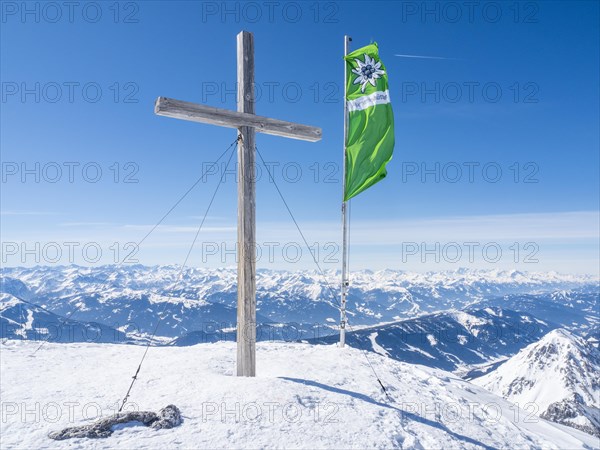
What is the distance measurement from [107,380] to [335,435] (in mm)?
7302

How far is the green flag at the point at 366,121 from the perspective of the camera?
15.5 m

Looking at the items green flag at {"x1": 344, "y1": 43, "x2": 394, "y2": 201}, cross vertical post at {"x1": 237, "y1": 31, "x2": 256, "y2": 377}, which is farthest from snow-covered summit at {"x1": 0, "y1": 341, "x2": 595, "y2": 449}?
green flag at {"x1": 344, "y1": 43, "x2": 394, "y2": 201}

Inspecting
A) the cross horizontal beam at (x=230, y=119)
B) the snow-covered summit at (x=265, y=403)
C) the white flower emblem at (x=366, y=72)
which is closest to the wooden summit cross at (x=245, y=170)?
the cross horizontal beam at (x=230, y=119)

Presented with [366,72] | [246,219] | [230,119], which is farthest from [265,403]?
[366,72]

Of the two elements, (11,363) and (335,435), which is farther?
(11,363)

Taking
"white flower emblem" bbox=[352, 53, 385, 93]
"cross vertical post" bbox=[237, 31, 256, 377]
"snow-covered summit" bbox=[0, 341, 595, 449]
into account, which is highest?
"white flower emblem" bbox=[352, 53, 385, 93]

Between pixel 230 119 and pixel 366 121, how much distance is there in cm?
625

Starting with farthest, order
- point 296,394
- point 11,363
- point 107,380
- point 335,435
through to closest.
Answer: point 11,363, point 107,380, point 296,394, point 335,435

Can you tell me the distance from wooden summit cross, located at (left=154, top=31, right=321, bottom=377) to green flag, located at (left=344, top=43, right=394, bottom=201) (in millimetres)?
4324

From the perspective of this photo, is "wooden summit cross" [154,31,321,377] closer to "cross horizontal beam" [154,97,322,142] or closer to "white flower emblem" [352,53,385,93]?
"cross horizontal beam" [154,97,322,142]

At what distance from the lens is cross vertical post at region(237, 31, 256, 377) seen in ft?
38.3

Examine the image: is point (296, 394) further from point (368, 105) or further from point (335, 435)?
point (368, 105)

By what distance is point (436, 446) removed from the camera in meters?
8.85

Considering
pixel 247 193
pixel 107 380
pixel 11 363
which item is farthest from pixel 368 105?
pixel 11 363
